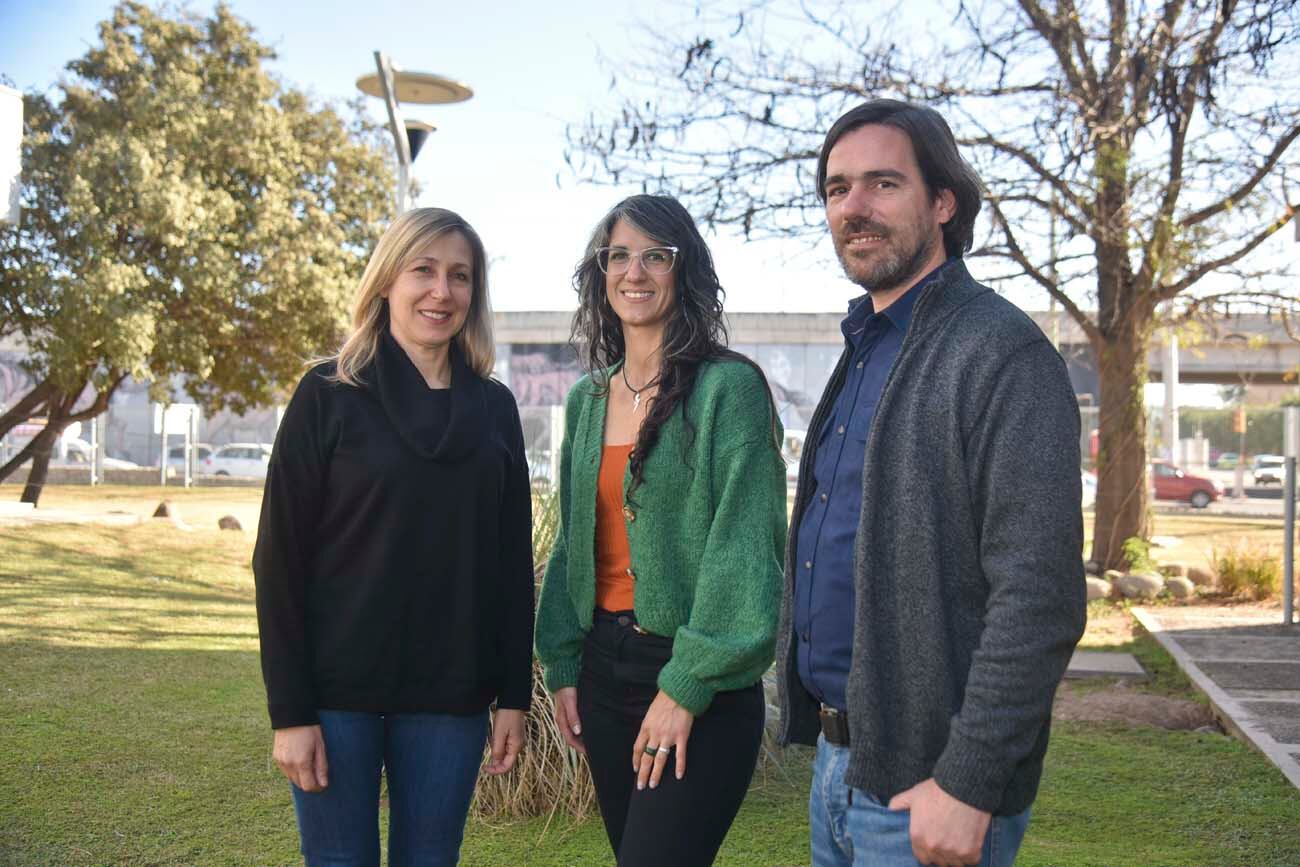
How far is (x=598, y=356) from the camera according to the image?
2979 millimetres

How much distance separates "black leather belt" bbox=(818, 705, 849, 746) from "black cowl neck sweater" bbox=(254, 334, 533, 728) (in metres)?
0.88

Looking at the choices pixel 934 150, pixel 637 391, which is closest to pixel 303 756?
pixel 637 391

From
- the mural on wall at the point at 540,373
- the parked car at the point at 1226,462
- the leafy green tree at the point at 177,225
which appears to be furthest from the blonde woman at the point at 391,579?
the parked car at the point at 1226,462

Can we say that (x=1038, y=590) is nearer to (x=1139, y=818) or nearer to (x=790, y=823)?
(x=790, y=823)

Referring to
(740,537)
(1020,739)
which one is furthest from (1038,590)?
(740,537)

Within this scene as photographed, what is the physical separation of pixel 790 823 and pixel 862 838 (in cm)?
316

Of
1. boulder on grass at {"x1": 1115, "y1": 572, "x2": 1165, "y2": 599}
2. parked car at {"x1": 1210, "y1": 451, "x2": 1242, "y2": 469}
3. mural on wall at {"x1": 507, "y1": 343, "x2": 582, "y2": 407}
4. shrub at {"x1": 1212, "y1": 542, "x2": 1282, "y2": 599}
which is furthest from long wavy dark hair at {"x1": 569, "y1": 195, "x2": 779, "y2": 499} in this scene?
parked car at {"x1": 1210, "y1": 451, "x2": 1242, "y2": 469}

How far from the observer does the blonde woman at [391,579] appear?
2570mm

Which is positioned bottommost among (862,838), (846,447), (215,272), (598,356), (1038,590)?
(862,838)

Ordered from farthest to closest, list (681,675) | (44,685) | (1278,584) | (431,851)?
(1278,584)
(44,685)
(431,851)
(681,675)

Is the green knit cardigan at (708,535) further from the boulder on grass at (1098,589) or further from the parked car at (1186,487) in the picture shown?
the parked car at (1186,487)

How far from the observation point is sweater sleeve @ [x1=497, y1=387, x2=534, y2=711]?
282 cm

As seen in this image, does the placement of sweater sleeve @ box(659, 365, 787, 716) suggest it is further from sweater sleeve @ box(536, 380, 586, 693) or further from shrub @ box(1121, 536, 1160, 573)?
shrub @ box(1121, 536, 1160, 573)

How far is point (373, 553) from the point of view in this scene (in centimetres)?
259
